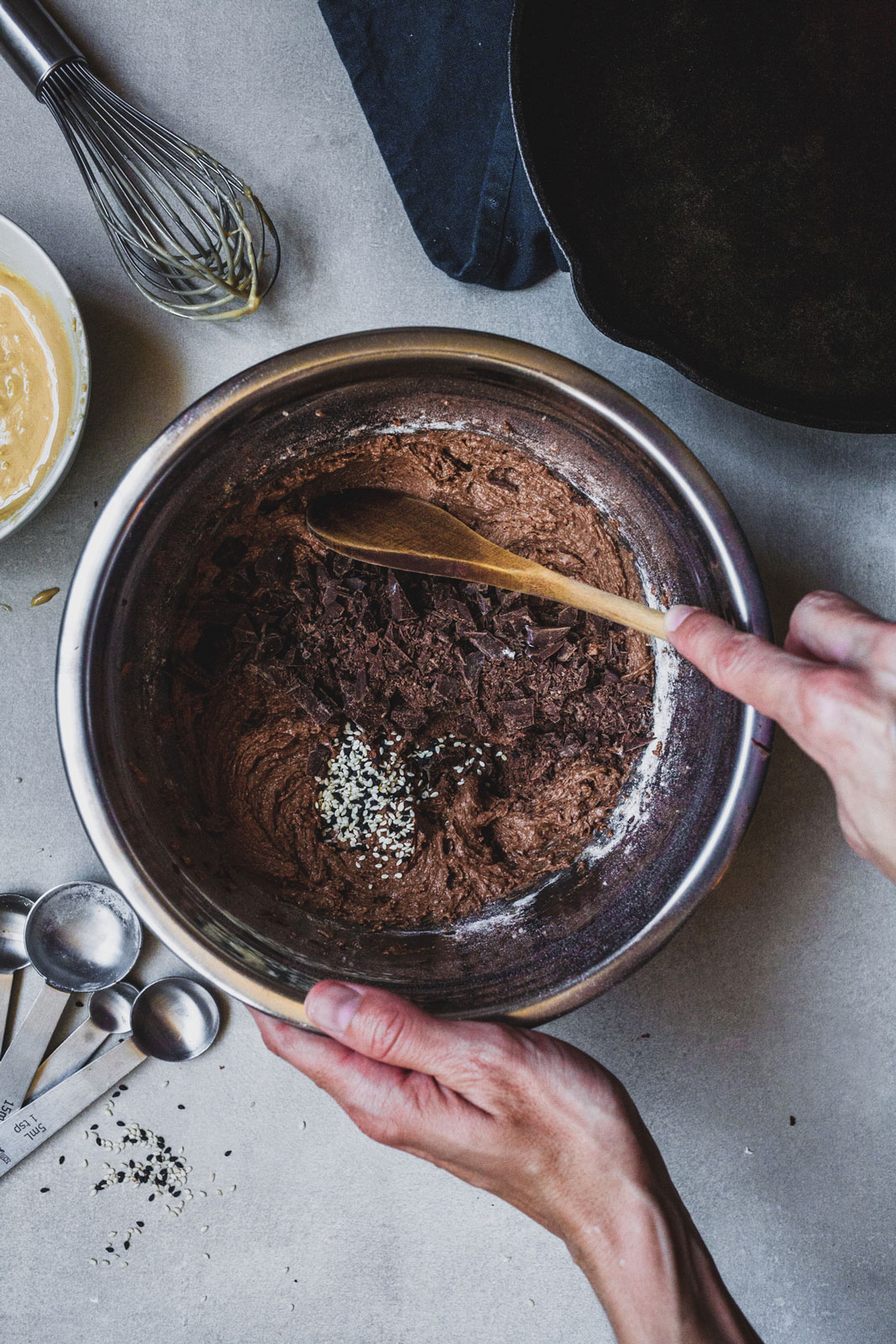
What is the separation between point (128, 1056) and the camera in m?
1.65

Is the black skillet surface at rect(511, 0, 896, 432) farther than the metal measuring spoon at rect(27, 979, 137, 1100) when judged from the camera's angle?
No

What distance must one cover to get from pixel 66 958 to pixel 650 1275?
118 centimetres

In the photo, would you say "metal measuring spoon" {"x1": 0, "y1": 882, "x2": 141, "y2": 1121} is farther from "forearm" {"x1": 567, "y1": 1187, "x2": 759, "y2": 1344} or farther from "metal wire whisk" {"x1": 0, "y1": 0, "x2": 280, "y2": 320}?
"metal wire whisk" {"x1": 0, "y1": 0, "x2": 280, "y2": 320}

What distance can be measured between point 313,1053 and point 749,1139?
1002 millimetres

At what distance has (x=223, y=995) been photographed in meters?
1.66

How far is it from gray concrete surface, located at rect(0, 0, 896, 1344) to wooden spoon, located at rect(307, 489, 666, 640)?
0.39m

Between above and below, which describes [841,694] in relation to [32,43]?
below

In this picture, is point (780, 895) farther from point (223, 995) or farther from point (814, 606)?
point (223, 995)

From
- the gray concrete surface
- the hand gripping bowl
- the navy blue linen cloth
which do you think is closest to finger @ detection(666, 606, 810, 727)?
the hand gripping bowl

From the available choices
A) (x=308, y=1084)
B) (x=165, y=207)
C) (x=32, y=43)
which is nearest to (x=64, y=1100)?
(x=308, y=1084)

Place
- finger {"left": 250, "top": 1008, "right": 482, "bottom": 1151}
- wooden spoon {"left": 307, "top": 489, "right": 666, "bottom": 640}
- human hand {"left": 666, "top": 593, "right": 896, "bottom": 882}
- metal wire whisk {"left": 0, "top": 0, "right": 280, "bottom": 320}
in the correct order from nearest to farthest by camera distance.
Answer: human hand {"left": 666, "top": 593, "right": 896, "bottom": 882} < finger {"left": 250, "top": 1008, "right": 482, "bottom": 1151} < wooden spoon {"left": 307, "top": 489, "right": 666, "bottom": 640} < metal wire whisk {"left": 0, "top": 0, "right": 280, "bottom": 320}

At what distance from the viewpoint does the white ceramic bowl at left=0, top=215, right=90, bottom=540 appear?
58.2 inches

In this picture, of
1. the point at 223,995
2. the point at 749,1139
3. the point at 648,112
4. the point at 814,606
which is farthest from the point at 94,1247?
the point at 648,112

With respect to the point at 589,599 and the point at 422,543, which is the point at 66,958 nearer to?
the point at 422,543
